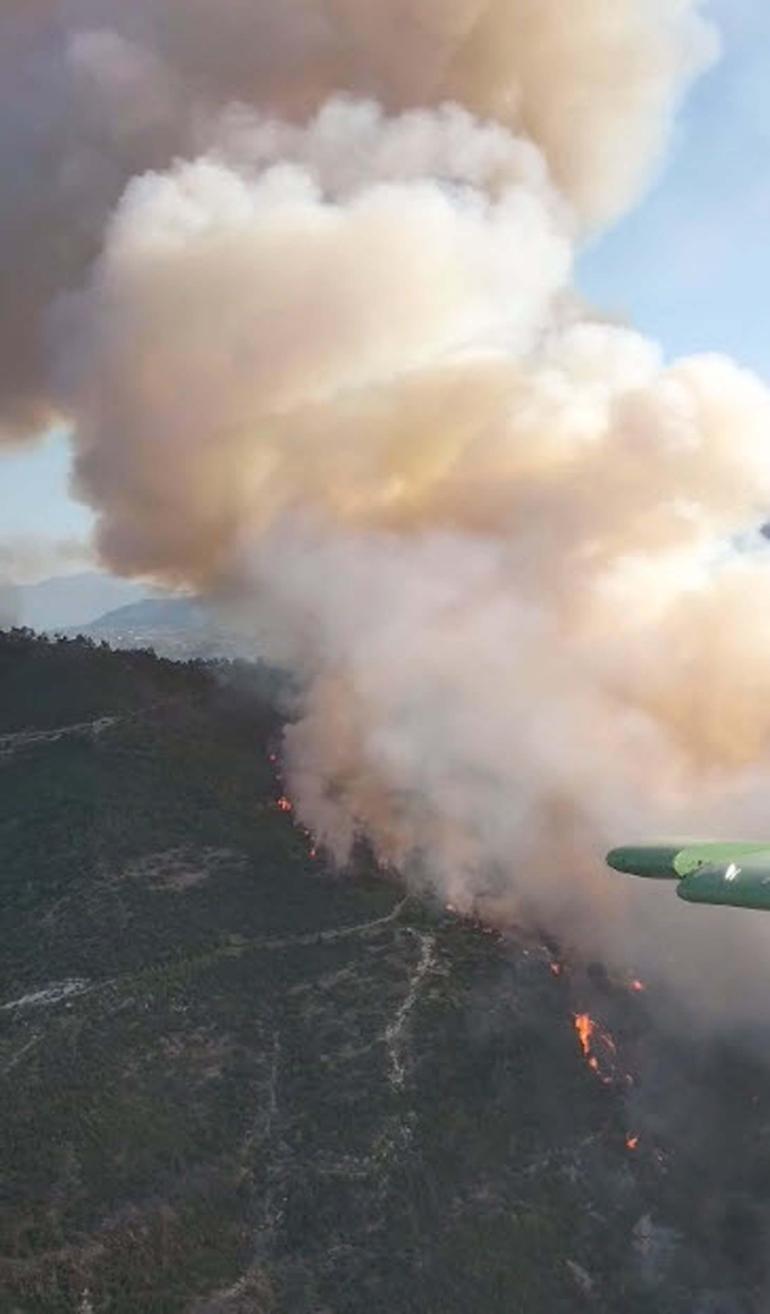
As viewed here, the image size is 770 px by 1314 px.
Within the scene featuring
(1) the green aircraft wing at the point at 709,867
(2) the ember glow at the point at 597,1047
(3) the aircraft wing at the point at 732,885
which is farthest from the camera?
(2) the ember glow at the point at 597,1047

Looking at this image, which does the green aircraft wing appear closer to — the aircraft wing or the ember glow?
the aircraft wing

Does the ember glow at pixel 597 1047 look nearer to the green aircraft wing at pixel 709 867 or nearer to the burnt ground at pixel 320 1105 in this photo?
the burnt ground at pixel 320 1105

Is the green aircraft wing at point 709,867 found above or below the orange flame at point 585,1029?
above

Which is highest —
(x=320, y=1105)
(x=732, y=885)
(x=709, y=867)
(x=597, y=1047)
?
(x=709, y=867)

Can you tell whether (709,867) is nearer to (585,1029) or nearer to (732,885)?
(732,885)

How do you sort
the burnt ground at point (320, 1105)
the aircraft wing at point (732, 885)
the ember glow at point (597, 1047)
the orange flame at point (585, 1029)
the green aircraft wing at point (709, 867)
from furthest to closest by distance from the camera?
the orange flame at point (585, 1029) → the ember glow at point (597, 1047) → the burnt ground at point (320, 1105) → the green aircraft wing at point (709, 867) → the aircraft wing at point (732, 885)

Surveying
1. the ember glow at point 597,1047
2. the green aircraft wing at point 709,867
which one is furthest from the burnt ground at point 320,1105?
the green aircraft wing at point 709,867

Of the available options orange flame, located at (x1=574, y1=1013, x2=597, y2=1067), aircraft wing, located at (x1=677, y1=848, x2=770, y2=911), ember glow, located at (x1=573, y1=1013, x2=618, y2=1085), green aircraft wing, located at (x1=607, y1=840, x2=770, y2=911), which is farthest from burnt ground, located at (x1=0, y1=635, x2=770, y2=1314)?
aircraft wing, located at (x1=677, y1=848, x2=770, y2=911)

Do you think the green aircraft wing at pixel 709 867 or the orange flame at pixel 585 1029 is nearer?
the green aircraft wing at pixel 709 867

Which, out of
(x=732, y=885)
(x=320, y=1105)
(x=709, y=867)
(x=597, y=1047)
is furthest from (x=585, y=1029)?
(x=732, y=885)
